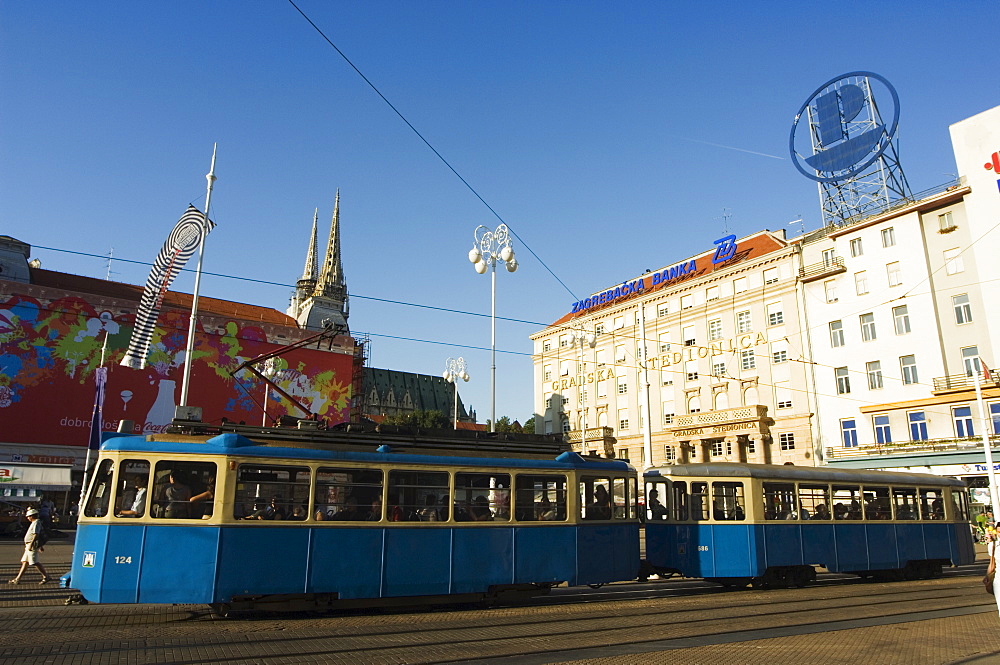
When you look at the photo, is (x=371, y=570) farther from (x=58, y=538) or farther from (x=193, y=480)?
(x=58, y=538)

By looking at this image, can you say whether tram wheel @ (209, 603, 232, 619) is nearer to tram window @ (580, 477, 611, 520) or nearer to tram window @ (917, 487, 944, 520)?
tram window @ (580, 477, 611, 520)

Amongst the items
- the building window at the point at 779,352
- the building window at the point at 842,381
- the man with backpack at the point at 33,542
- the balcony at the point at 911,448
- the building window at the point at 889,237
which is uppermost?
the building window at the point at 889,237

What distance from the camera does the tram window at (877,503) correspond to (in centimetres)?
1897

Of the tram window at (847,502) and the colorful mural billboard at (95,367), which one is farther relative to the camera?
the colorful mural billboard at (95,367)

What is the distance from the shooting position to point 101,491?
1123cm

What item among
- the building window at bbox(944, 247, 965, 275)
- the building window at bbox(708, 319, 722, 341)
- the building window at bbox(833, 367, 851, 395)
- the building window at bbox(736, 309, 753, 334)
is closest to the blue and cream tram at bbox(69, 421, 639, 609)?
the building window at bbox(944, 247, 965, 275)

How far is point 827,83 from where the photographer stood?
47500 mm

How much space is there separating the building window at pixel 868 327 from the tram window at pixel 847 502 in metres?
29.1

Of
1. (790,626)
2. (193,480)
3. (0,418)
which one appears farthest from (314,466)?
(0,418)

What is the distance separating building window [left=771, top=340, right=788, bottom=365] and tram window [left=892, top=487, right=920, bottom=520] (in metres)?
30.7

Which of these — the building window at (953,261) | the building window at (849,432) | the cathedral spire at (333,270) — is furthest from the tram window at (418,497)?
the cathedral spire at (333,270)

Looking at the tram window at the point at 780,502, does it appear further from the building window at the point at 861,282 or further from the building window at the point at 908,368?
the building window at the point at 861,282

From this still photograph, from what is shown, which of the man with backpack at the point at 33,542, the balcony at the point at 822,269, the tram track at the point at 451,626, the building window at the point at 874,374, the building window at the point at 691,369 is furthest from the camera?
the building window at the point at 691,369

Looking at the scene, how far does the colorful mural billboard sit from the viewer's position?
52031 millimetres
